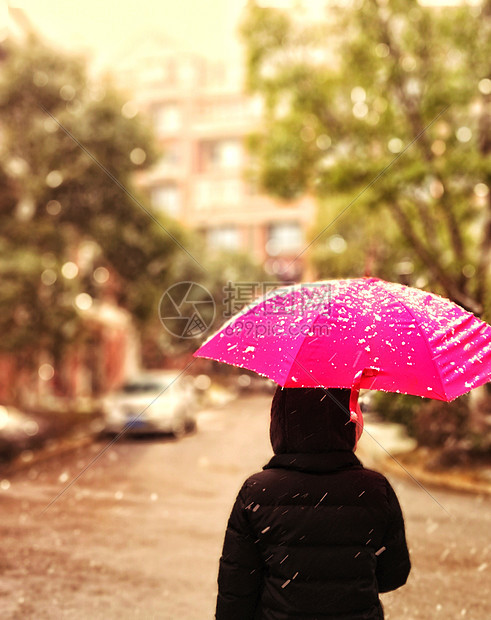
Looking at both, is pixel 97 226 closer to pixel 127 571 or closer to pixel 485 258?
pixel 485 258

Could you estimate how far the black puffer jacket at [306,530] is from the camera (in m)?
2.24

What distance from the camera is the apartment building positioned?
55.2m

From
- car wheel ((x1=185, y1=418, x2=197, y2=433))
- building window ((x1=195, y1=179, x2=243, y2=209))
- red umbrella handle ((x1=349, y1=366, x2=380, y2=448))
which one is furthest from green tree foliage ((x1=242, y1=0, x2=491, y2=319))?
building window ((x1=195, y1=179, x2=243, y2=209))

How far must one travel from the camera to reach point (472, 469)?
1107 centimetres

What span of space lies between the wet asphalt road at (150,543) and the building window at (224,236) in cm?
4391

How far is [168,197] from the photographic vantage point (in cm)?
5797

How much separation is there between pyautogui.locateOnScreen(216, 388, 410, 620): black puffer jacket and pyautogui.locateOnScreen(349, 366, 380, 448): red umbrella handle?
4 cm

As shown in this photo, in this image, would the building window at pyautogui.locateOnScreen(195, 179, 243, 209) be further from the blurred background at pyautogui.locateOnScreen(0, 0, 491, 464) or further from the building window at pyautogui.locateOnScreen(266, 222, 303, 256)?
the blurred background at pyautogui.locateOnScreen(0, 0, 491, 464)

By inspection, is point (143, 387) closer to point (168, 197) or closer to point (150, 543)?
point (150, 543)

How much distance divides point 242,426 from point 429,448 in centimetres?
982

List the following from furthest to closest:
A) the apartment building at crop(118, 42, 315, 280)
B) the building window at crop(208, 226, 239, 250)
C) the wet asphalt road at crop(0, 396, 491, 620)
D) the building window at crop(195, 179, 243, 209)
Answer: the building window at crop(195, 179, 243, 209), the building window at crop(208, 226, 239, 250), the apartment building at crop(118, 42, 315, 280), the wet asphalt road at crop(0, 396, 491, 620)

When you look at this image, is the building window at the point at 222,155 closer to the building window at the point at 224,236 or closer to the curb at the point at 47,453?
the building window at the point at 224,236

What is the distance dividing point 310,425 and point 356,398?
352 mm

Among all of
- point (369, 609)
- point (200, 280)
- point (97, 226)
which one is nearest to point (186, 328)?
point (200, 280)
